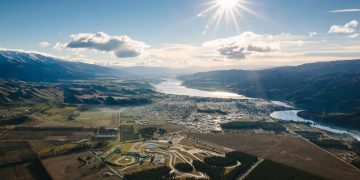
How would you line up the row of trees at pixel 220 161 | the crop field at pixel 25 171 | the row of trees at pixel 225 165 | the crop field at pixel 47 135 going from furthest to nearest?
1. the crop field at pixel 47 135
2. the row of trees at pixel 220 161
3. the row of trees at pixel 225 165
4. the crop field at pixel 25 171

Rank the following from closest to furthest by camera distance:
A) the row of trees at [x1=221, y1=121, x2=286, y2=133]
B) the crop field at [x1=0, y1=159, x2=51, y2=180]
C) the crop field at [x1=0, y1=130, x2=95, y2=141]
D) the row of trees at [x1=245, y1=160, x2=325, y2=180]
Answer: the crop field at [x1=0, y1=159, x2=51, y2=180]
the row of trees at [x1=245, y1=160, x2=325, y2=180]
the crop field at [x1=0, y1=130, x2=95, y2=141]
the row of trees at [x1=221, y1=121, x2=286, y2=133]

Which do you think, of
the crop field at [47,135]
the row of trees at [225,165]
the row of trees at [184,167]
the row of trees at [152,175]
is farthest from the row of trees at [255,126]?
the row of trees at [152,175]

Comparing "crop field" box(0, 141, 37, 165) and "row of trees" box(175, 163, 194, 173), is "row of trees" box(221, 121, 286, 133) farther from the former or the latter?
"crop field" box(0, 141, 37, 165)

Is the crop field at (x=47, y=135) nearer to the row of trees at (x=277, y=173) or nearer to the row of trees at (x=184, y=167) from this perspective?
the row of trees at (x=184, y=167)

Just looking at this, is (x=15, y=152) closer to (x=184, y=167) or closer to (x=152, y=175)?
(x=152, y=175)

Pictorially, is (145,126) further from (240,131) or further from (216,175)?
(216,175)

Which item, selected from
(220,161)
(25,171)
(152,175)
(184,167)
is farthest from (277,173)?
(25,171)

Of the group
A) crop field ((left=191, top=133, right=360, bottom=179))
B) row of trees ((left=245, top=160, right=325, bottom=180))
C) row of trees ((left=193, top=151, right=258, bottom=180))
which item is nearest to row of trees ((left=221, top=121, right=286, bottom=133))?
crop field ((left=191, top=133, right=360, bottom=179))

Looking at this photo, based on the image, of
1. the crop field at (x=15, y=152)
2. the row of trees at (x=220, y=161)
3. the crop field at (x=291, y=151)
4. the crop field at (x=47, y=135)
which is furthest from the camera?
the crop field at (x=47, y=135)
